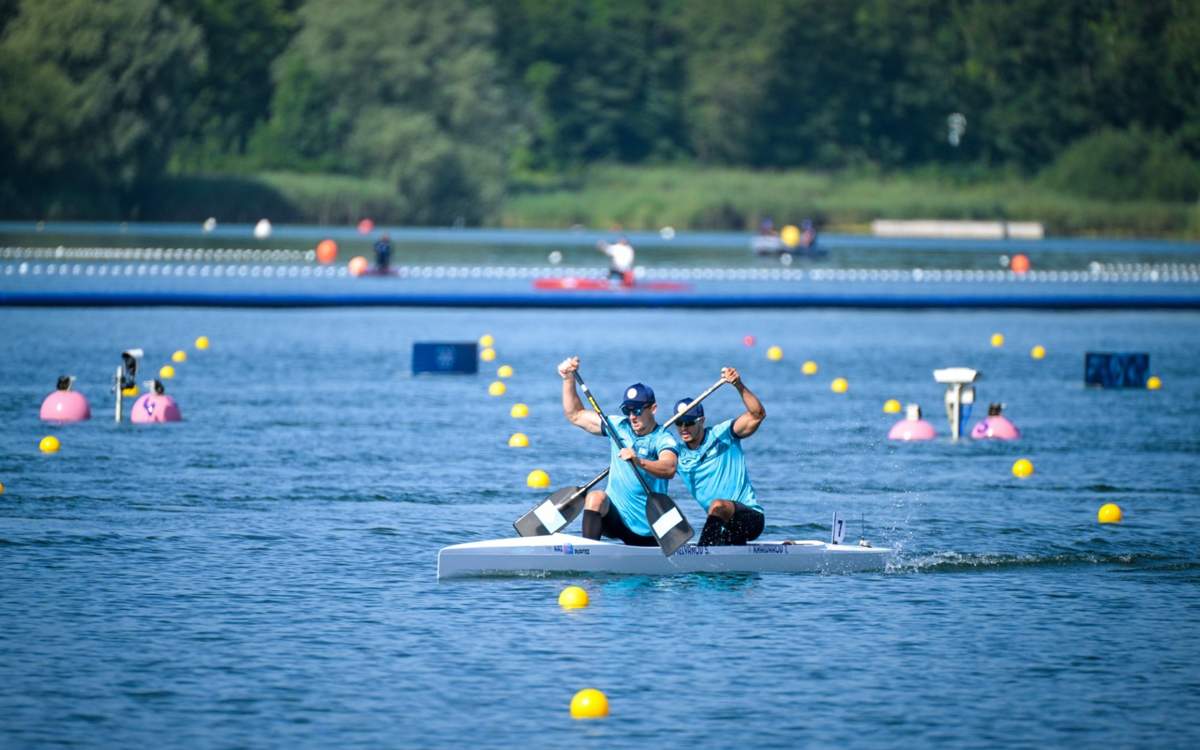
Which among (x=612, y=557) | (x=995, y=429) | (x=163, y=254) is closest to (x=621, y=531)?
(x=612, y=557)

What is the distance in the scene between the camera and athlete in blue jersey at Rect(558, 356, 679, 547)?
15.7 m

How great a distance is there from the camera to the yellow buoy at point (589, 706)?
12.1 meters

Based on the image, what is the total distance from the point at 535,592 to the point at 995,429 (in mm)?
11700

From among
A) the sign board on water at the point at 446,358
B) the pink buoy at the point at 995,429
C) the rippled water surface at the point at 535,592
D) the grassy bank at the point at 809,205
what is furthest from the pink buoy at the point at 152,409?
the grassy bank at the point at 809,205

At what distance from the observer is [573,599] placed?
49.9 feet

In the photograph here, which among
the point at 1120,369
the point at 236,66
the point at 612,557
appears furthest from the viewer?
the point at 236,66

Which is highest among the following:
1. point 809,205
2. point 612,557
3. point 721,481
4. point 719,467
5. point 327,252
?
point 809,205

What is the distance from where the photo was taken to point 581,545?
16.0 meters

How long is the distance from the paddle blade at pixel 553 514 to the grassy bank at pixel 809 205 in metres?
92.2

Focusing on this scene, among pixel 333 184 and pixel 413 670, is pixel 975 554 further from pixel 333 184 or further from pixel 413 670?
pixel 333 184

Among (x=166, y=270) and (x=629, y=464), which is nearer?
(x=629, y=464)

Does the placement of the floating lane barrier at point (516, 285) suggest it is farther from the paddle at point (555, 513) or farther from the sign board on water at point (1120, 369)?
the paddle at point (555, 513)

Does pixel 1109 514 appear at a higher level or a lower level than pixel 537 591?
higher

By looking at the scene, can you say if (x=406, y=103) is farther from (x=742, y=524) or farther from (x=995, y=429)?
(x=742, y=524)
